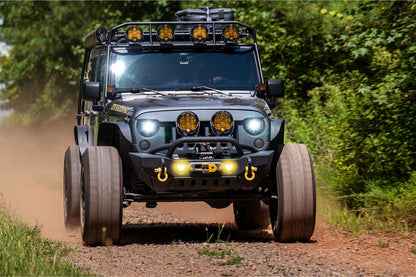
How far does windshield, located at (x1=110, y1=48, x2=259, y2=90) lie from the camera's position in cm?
823

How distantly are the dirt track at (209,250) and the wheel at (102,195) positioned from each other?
0.57 feet

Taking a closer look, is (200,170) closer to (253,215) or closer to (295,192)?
(295,192)

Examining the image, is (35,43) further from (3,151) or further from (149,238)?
(149,238)

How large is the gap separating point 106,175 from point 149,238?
131 centimetres

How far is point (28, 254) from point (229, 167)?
2.11 m

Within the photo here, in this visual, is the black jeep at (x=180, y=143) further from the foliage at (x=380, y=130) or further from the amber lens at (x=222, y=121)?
the foliage at (x=380, y=130)

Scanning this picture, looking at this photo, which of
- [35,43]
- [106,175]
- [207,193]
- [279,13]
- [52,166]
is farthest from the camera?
[35,43]

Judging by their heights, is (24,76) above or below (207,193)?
above

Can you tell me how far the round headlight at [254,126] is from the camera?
24.1 ft

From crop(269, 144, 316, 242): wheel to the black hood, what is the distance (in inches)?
20.7

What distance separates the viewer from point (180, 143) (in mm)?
7020

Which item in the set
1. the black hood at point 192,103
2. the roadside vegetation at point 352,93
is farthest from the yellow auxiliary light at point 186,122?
the roadside vegetation at point 352,93

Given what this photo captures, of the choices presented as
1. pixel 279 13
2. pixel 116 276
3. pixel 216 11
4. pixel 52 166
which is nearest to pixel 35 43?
pixel 52 166

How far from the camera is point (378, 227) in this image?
820 centimetres
